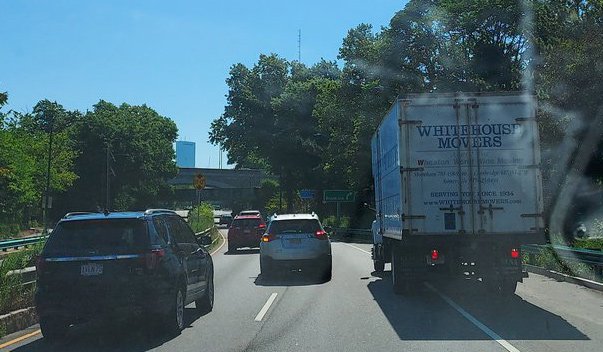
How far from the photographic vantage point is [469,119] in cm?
1209

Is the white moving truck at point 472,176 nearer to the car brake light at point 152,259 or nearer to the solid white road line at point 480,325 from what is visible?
the solid white road line at point 480,325

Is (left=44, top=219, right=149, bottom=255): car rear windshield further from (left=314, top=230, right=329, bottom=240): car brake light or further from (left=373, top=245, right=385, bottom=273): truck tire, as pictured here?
(left=373, top=245, right=385, bottom=273): truck tire

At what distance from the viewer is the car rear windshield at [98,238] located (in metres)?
8.75

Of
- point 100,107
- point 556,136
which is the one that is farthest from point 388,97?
point 100,107

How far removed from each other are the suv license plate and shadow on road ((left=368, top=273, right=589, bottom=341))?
4119 millimetres

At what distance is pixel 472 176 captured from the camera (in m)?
12.0

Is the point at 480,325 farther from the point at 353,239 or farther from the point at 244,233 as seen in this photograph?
the point at 353,239

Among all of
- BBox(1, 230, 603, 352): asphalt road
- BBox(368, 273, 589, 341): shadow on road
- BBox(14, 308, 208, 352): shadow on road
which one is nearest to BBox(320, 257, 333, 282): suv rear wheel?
BBox(1, 230, 603, 352): asphalt road

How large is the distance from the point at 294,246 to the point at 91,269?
9.05 m

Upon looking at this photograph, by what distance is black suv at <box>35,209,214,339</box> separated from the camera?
337 inches

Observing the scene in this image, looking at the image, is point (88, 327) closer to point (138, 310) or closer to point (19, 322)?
point (19, 322)

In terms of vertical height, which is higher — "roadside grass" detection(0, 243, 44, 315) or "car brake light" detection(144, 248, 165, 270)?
"car brake light" detection(144, 248, 165, 270)

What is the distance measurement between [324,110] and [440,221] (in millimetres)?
40349

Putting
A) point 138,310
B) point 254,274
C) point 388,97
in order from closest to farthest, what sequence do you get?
point 138,310 < point 254,274 < point 388,97
